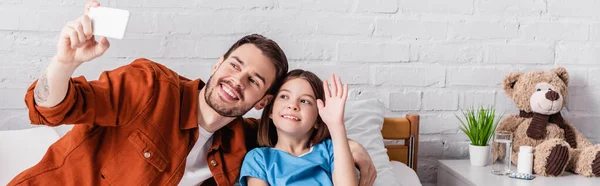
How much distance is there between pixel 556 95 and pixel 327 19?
79cm

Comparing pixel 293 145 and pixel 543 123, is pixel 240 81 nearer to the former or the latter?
pixel 293 145

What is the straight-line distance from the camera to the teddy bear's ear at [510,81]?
2125 millimetres

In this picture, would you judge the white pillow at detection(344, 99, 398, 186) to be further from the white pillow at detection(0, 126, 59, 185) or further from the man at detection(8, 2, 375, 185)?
the white pillow at detection(0, 126, 59, 185)

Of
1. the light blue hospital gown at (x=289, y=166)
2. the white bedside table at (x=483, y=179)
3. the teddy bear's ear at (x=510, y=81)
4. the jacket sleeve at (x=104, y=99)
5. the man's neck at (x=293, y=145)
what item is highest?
the jacket sleeve at (x=104, y=99)

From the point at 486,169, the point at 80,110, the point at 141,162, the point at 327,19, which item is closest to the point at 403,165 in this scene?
the point at 486,169

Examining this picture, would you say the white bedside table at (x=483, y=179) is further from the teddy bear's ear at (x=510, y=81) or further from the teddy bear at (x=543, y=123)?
the teddy bear's ear at (x=510, y=81)

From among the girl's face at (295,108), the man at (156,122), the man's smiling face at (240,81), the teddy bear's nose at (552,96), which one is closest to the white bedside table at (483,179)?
the teddy bear's nose at (552,96)

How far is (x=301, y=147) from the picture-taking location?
5.33ft

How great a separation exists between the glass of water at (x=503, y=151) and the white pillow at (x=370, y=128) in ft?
1.22

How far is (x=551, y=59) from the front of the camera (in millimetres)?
2227

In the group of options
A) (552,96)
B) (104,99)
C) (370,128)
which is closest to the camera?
(104,99)

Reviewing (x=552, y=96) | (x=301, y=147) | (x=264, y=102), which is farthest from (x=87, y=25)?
(x=552, y=96)

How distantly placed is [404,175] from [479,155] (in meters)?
0.34

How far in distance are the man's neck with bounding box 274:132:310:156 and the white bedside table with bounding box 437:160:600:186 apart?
1.91 feet
